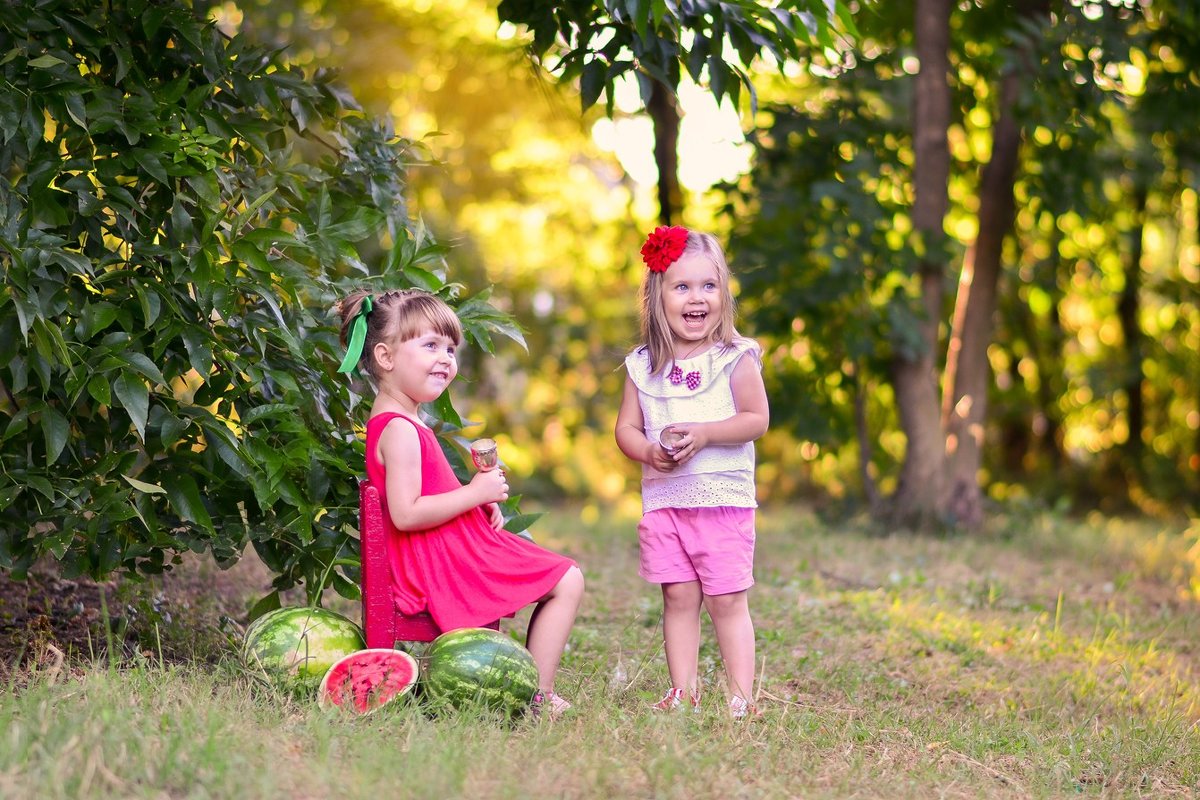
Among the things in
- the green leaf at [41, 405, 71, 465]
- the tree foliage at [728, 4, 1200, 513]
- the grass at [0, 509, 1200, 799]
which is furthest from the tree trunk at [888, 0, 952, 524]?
the green leaf at [41, 405, 71, 465]

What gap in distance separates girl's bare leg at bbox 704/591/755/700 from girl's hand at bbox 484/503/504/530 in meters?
0.74

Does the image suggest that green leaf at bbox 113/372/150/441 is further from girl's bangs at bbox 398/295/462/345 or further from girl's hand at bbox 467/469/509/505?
girl's hand at bbox 467/469/509/505

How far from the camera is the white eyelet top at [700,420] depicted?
4215mm

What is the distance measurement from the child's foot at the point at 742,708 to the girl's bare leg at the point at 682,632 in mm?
201

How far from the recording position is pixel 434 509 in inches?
150

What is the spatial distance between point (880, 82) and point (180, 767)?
7304 millimetres

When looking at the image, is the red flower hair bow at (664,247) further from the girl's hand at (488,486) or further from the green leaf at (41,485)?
the green leaf at (41,485)

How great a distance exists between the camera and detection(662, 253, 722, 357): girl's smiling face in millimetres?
4266

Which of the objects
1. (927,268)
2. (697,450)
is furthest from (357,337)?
(927,268)

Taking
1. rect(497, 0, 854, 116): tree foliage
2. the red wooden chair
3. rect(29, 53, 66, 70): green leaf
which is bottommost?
the red wooden chair

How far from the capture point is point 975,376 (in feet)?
31.1

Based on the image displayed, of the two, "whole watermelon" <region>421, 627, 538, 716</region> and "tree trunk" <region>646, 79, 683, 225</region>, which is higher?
"tree trunk" <region>646, 79, 683, 225</region>

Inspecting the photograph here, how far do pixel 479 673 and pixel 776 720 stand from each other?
96cm

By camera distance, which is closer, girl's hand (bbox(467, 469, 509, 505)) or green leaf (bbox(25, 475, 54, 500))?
green leaf (bbox(25, 475, 54, 500))
